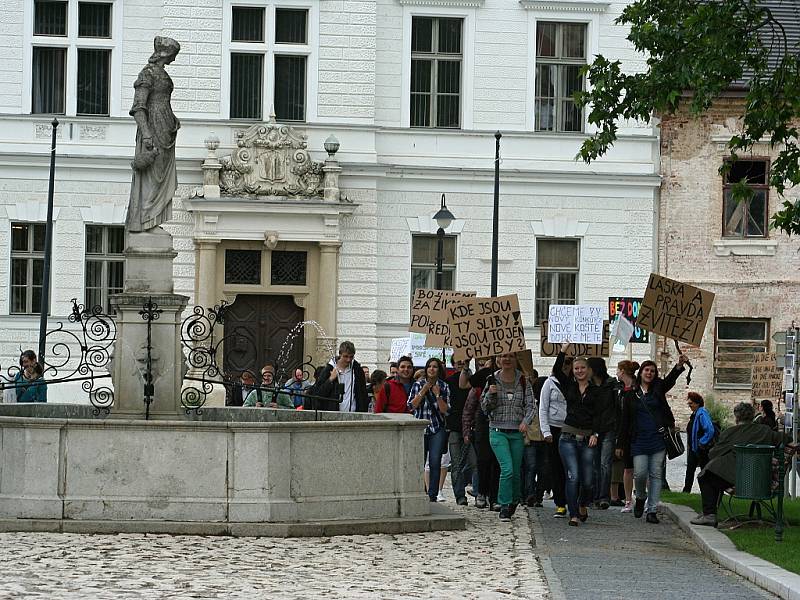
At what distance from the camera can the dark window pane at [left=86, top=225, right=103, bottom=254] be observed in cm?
3628

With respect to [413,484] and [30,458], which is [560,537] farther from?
[30,458]

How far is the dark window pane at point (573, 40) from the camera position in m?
37.8

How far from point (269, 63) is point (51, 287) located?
21.2 feet

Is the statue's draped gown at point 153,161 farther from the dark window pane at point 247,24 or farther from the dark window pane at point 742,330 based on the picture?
the dark window pane at point 742,330

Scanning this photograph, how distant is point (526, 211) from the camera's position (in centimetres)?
3747

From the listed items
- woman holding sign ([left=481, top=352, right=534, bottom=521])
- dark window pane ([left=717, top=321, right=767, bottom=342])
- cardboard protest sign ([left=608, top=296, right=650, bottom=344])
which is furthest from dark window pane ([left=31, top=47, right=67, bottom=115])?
woman holding sign ([left=481, top=352, right=534, bottom=521])

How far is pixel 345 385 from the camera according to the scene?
69.5ft

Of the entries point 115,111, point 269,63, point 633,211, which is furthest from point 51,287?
point 633,211

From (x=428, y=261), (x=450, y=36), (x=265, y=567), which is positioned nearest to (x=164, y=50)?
(x=265, y=567)

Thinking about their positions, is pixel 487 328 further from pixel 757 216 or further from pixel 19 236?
pixel 757 216

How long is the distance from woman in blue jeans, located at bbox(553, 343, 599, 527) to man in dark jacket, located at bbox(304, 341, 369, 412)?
9.55 feet

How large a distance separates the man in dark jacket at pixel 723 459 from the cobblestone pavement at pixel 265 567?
2.59m

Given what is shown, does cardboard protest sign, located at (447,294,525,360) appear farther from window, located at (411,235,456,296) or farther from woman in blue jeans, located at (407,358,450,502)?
window, located at (411,235,456,296)

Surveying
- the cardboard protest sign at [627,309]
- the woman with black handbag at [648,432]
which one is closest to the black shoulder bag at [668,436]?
the woman with black handbag at [648,432]
